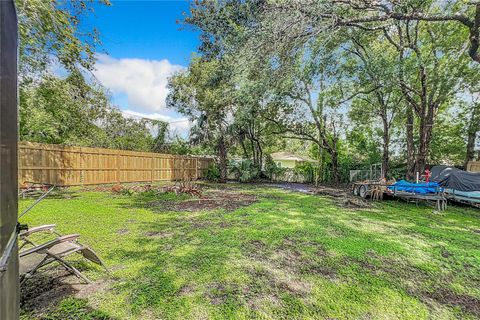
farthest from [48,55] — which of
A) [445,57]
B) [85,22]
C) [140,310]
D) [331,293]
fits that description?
[445,57]

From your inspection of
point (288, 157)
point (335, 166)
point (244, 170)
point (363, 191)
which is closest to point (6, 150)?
point (363, 191)

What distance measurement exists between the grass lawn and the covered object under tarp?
11.6ft

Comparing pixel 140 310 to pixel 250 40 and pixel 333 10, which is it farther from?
pixel 333 10

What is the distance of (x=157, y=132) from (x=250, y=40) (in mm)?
13854

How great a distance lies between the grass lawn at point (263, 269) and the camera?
2334mm

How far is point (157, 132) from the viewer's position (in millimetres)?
17828

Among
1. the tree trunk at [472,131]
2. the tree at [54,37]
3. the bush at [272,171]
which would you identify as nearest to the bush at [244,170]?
the bush at [272,171]

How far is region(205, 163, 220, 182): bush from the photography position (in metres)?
16.9

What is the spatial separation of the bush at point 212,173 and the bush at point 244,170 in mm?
1087

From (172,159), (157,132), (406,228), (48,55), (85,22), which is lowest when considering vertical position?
(406,228)

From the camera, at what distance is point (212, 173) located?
674 inches

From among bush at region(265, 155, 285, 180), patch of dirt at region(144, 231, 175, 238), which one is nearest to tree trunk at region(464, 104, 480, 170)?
bush at region(265, 155, 285, 180)

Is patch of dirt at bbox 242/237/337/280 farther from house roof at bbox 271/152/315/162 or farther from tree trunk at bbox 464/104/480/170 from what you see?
house roof at bbox 271/152/315/162

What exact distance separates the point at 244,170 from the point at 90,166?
934 centimetres
